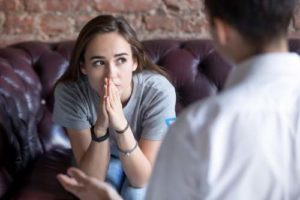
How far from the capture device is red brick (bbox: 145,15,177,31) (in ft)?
8.19

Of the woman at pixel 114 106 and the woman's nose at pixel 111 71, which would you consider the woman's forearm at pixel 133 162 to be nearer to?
the woman at pixel 114 106

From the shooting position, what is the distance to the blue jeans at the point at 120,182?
1.66 metres

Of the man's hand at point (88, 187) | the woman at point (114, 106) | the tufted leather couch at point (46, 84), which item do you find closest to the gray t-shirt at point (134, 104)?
the woman at point (114, 106)

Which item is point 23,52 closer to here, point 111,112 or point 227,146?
point 111,112

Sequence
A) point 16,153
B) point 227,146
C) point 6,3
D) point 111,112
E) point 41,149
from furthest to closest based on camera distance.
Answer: point 6,3 → point 41,149 → point 16,153 → point 111,112 → point 227,146

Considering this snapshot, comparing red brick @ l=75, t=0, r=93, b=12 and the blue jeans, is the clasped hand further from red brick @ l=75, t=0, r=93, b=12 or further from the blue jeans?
red brick @ l=75, t=0, r=93, b=12

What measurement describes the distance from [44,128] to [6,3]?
684 millimetres

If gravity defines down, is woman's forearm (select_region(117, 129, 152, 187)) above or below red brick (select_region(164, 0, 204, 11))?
below

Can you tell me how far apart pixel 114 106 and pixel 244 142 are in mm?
856

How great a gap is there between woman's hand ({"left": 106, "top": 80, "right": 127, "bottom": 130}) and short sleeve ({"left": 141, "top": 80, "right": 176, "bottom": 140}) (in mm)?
122

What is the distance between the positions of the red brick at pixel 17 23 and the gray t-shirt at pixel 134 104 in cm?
76

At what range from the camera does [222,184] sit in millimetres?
807

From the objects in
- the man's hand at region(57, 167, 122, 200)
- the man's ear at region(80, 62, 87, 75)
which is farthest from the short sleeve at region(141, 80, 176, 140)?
the man's hand at region(57, 167, 122, 200)

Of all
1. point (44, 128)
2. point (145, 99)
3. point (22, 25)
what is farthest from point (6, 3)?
point (145, 99)
